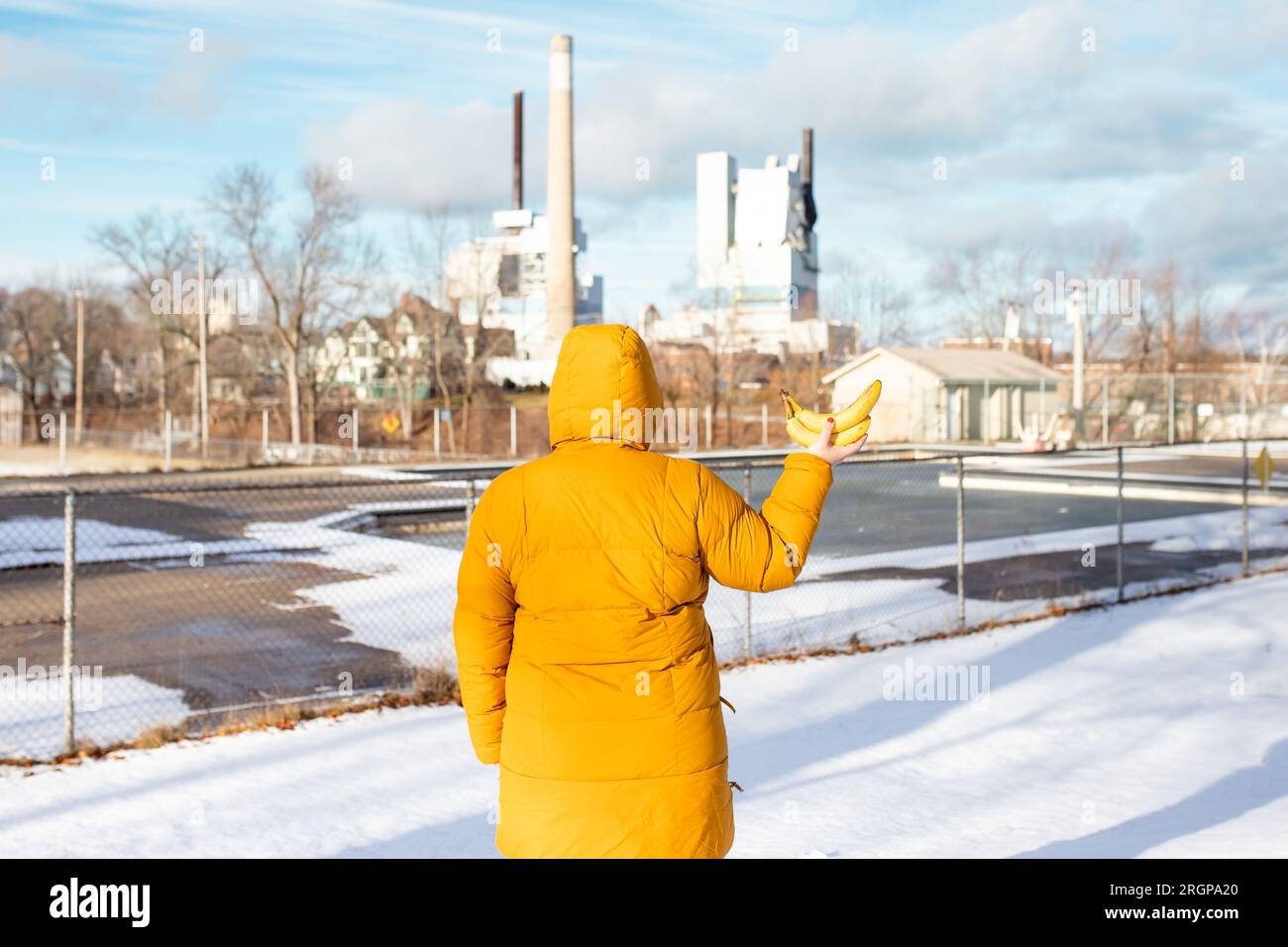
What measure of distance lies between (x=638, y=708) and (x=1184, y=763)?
199 inches

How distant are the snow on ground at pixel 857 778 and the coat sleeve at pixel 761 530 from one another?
2709 mm

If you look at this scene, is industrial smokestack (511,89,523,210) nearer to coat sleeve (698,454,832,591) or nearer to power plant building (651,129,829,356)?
power plant building (651,129,829,356)

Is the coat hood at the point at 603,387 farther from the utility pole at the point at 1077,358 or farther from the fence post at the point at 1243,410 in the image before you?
the utility pole at the point at 1077,358

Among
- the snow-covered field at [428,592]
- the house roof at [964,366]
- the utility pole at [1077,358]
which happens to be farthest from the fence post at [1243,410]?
the snow-covered field at [428,592]

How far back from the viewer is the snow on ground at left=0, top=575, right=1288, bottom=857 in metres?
5.42

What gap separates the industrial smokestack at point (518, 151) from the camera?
9000 centimetres

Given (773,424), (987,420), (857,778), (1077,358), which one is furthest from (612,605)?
(987,420)

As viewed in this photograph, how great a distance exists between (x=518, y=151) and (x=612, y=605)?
314 ft

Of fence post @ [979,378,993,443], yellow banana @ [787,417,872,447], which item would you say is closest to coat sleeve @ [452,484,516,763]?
yellow banana @ [787,417,872,447]

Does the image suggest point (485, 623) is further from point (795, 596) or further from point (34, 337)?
point (34, 337)

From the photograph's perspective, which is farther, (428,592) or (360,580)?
(360,580)

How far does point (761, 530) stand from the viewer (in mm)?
Answer: 2904

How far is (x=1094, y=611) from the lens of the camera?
11.6 metres
